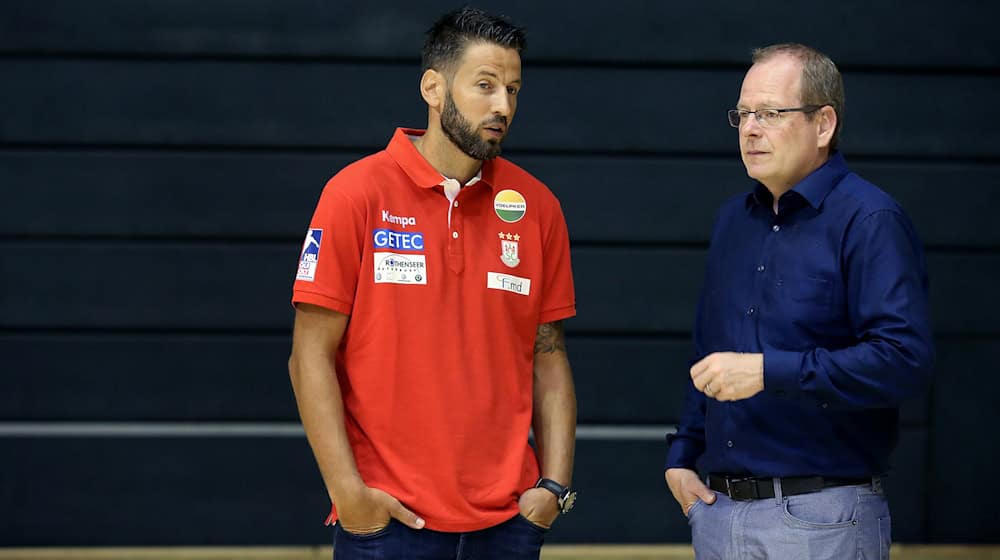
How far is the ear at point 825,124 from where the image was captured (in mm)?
2232

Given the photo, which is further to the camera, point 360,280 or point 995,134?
point 995,134

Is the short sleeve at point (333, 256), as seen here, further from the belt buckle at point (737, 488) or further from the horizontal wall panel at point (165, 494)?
the horizontal wall panel at point (165, 494)

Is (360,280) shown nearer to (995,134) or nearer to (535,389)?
(535,389)

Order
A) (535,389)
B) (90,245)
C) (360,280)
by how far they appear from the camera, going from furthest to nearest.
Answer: (90,245), (535,389), (360,280)

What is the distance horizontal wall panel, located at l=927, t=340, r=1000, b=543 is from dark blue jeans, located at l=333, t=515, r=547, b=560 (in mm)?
2803

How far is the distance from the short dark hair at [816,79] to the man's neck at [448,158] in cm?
63

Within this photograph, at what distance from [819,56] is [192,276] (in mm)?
2800

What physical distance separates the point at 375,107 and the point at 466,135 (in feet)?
7.08

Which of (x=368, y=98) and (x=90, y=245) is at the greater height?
(x=368, y=98)

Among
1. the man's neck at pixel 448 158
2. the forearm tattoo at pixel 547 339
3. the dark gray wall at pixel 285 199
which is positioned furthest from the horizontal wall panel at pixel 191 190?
the man's neck at pixel 448 158

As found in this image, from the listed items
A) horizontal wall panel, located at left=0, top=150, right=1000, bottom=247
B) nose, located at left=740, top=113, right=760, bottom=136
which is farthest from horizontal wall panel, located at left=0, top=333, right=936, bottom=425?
nose, located at left=740, top=113, right=760, bottom=136

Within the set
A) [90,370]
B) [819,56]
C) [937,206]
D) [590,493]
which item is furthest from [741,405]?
[90,370]

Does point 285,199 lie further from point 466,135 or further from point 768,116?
point 768,116

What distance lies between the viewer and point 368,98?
4352mm
